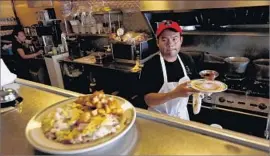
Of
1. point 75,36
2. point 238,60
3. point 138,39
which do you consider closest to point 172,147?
point 238,60

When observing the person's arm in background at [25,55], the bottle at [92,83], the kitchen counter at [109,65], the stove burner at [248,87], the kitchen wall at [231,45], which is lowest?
the bottle at [92,83]

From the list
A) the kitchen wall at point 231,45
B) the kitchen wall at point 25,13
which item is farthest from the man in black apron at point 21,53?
the kitchen wall at point 231,45

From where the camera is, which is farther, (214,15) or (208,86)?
(214,15)

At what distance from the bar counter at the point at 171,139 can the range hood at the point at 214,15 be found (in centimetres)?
136

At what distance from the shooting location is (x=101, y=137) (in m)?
0.70

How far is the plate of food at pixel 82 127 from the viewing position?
0.68 metres

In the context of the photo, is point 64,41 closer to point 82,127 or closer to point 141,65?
point 141,65

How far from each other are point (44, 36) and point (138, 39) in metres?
2.14

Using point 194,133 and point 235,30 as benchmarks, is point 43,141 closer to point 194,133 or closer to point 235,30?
point 194,133

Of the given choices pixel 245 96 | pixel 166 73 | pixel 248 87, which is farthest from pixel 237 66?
pixel 166 73

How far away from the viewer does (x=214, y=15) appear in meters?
2.12

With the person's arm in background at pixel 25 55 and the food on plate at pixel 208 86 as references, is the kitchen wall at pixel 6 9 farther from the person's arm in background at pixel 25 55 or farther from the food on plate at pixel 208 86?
the food on plate at pixel 208 86

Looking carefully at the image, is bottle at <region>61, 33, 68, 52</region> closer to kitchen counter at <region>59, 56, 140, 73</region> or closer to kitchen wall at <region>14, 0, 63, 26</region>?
kitchen counter at <region>59, 56, 140, 73</region>

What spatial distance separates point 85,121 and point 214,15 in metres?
1.88
